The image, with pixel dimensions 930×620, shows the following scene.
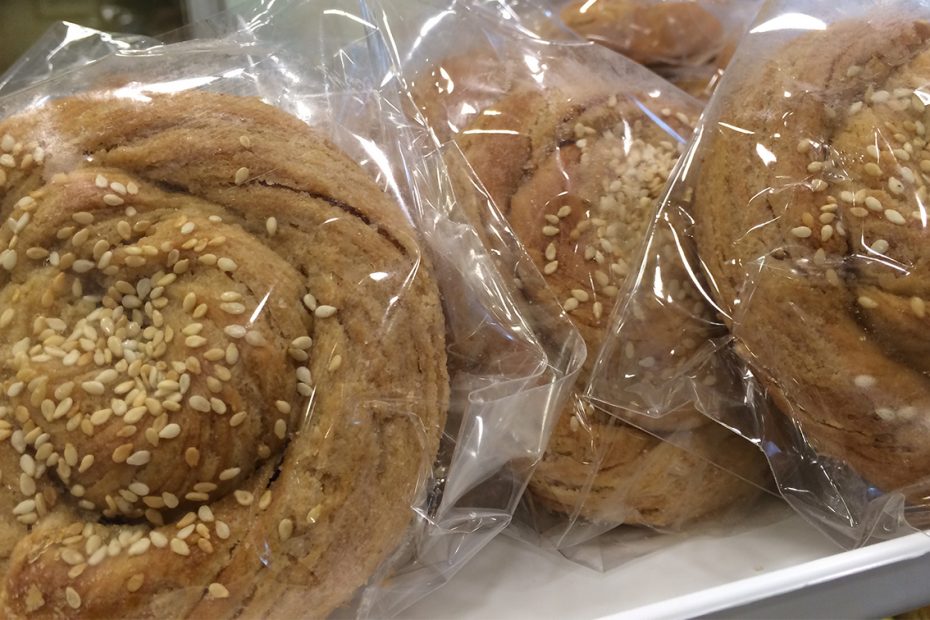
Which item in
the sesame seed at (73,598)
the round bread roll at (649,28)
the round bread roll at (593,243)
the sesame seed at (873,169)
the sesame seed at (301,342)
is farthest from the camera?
the round bread roll at (649,28)

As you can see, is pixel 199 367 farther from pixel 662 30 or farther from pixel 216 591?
pixel 662 30

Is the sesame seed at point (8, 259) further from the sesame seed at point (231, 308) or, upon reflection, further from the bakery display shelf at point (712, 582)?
the bakery display shelf at point (712, 582)

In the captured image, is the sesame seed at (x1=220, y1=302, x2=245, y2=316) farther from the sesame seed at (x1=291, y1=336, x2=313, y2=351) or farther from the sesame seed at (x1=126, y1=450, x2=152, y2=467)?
the sesame seed at (x1=126, y1=450, x2=152, y2=467)

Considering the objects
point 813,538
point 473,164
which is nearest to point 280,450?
point 473,164

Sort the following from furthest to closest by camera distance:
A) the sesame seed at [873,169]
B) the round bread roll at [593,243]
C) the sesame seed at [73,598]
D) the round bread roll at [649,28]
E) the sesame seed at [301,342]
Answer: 1. the round bread roll at [649,28]
2. the round bread roll at [593,243]
3. the sesame seed at [873,169]
4. the sesame seed at [301,342]
5. the sesame seed at [73,598]

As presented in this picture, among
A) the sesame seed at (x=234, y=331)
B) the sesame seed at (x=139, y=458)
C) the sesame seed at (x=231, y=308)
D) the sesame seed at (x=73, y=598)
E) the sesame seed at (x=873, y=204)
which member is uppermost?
the sesame seed at (x=231, y=308)

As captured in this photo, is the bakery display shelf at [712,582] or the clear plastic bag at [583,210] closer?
the bakery display shelf at [712,582]

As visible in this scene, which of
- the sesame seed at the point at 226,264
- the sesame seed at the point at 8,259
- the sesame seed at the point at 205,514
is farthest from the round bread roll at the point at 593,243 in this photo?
the sesame seed at the point at 8,259

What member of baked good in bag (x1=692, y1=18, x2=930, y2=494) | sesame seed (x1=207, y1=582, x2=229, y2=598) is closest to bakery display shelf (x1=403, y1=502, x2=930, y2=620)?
baked good in bag (x1=692, y1=18, x2=930, y2=494)
